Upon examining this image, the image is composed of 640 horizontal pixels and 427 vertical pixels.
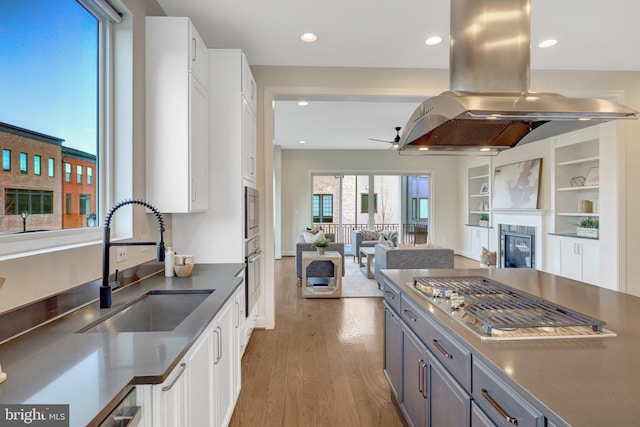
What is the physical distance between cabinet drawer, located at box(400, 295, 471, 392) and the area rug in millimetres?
3449

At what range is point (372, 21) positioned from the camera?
115 inches

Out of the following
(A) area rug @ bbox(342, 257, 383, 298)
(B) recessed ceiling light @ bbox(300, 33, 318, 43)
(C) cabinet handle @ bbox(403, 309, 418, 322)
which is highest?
(B) recessed ceiling light @ bbox(300, 33, 318, 43)

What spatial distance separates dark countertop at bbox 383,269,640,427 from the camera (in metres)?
0.80

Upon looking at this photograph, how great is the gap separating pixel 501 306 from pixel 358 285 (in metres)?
4.48

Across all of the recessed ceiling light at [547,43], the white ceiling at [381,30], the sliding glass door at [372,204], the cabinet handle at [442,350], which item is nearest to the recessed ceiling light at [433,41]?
the white ceiling at [381,30]

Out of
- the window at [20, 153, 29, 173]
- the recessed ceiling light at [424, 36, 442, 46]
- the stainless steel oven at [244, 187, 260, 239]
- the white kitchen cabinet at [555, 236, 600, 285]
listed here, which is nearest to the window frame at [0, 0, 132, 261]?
the window at [20, 153, 29, 173]

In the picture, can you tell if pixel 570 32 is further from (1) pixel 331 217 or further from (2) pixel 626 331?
(1) pixel 331 217

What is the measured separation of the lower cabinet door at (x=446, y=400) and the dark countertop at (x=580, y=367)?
22cm

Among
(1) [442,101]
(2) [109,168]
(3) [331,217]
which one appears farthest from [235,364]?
(3) [331,217]

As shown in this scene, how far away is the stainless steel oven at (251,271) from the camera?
2.99 m

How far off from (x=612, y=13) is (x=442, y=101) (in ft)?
8.06

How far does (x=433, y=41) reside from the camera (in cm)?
324

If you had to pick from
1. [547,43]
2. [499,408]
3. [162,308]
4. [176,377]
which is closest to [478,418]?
[499,408]

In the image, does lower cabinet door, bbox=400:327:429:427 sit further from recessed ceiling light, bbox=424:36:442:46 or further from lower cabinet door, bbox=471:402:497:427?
recessed ceiling light, bbox=424:36:442:46
